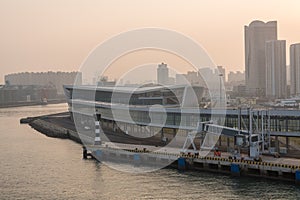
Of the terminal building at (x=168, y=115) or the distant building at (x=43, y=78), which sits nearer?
the terminal building at (x=168, y=115)

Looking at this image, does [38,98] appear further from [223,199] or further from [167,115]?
[223,199]

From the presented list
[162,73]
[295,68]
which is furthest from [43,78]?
[162,73]

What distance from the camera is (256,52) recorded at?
59375 millimetres

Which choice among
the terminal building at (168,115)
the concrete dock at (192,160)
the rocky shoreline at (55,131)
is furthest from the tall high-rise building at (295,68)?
the concrete dock at (192,160)

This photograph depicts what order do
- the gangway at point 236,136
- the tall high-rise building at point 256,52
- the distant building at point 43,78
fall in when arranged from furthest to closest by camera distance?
1. the distant building at point 43,78
2. the tall high-rise building at point 256,52
3. the gangway at point 236,136

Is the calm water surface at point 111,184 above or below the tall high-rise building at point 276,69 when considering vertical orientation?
below

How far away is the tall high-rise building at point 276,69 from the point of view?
50219 millimetres

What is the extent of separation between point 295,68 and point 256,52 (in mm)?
9221

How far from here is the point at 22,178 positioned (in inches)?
508

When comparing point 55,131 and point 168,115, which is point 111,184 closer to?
point 168,115

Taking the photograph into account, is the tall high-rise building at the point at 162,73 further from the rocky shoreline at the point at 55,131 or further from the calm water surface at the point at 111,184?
the calm water surface at the point at 111,184

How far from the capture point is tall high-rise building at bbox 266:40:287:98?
5022 centimetres

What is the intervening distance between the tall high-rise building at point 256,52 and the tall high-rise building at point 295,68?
13.5 ft

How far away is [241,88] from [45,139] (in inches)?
1619
